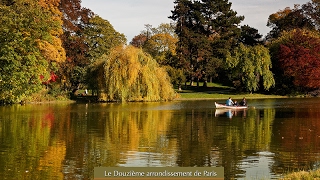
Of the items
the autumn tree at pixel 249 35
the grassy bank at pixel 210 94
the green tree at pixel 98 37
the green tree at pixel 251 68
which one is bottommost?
the grassy bank at pixel 210 94

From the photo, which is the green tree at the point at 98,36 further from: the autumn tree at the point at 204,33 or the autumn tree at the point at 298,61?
the autumn tree at the point at 298,61

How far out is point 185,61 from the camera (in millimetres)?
66250

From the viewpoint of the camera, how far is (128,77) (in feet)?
160

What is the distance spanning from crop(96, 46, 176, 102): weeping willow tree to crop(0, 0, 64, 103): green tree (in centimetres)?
799

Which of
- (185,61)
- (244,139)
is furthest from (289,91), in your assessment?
(244,139)

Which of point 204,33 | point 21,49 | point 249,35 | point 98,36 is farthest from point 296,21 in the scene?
point 21,49

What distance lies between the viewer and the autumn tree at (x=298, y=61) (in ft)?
206

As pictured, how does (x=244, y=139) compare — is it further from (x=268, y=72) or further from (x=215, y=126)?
(x=268, y=72)

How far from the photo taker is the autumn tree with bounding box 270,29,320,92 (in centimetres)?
6281

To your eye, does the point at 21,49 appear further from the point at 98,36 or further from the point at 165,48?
the point at 165,48

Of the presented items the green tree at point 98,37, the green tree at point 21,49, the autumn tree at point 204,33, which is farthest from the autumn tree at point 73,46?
the autumn tree at point 204,33

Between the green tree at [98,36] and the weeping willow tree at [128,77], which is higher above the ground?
the green tree at [98,36]

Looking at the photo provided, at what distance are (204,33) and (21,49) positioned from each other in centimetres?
4095

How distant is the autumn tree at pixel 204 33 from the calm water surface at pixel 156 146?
39.4 m
